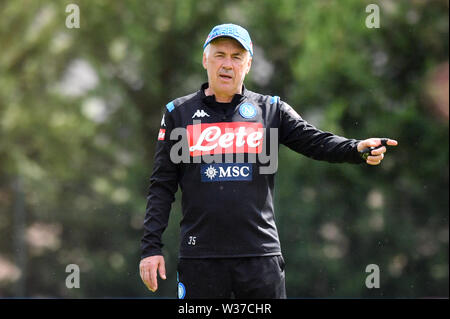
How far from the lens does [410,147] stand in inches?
368

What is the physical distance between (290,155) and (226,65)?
6.52 meters

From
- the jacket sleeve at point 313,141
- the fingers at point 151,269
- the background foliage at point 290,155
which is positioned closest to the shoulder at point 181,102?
the jacket sleeve at point 313,141

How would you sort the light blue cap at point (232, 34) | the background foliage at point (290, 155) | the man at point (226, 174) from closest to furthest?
the man at point (226, 174)
the light blue cap at point (232, 34)
the background foliage at point (290, 155)

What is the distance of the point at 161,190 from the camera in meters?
3.08

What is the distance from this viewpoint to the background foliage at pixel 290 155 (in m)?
9.25

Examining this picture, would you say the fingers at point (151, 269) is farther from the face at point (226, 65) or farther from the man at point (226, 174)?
the face at point (226, 65)

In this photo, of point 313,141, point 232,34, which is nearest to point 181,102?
point 232,34

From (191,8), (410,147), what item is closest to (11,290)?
(191,8)

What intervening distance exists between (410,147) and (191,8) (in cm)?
417

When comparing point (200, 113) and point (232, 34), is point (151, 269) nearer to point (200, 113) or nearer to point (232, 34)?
point (200, 113)

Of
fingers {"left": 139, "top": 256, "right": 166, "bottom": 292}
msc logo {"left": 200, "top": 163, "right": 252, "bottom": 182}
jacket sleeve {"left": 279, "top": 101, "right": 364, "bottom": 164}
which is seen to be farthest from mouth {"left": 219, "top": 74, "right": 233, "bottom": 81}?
fingers {"left": 139, "top": 256, "right": 166, "bottom": 292}

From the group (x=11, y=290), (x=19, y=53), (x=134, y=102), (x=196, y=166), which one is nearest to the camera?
(x=196, y=166)

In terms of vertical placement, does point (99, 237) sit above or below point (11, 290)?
above

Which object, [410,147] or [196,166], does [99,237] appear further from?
[196,166]
